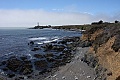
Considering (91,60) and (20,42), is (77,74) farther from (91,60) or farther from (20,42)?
(20,42)

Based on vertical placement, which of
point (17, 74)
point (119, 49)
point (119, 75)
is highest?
point (119, 49)

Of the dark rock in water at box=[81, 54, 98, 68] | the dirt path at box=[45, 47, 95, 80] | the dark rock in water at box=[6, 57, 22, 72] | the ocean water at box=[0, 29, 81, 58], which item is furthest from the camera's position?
Result: the ocean water at box=[0, 29, 81, 58]

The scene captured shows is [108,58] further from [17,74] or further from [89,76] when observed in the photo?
[17,74]

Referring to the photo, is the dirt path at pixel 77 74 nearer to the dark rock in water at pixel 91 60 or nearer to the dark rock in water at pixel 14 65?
the dark rock in water at pixel 91 60

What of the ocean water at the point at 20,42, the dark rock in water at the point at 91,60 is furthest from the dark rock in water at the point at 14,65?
the dark rock in water at the point at 91,60

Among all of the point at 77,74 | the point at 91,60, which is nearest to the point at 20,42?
the point at 91,60

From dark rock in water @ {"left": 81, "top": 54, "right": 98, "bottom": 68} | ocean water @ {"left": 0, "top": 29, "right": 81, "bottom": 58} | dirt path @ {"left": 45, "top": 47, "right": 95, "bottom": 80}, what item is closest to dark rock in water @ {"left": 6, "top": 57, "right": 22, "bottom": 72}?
ocean water @ {"left": 0, "top": 29, "right": 81, "bottom": 58}

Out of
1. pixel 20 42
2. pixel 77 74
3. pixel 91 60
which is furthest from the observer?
pixel 20 42

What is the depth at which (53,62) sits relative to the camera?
3488cm

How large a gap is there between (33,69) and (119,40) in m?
14.8

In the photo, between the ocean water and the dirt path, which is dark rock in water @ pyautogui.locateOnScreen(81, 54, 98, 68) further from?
the ocean water

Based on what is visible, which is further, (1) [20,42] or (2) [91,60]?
(1) [20,42]

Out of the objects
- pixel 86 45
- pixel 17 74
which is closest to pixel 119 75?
pixel 17 74

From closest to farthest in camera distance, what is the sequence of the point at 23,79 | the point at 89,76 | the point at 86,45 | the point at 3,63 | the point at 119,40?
1. the point at 119,40
2. the point at 89,76
3. the point at 23,79
4. the point at 3,63
5. the point at 86,45
